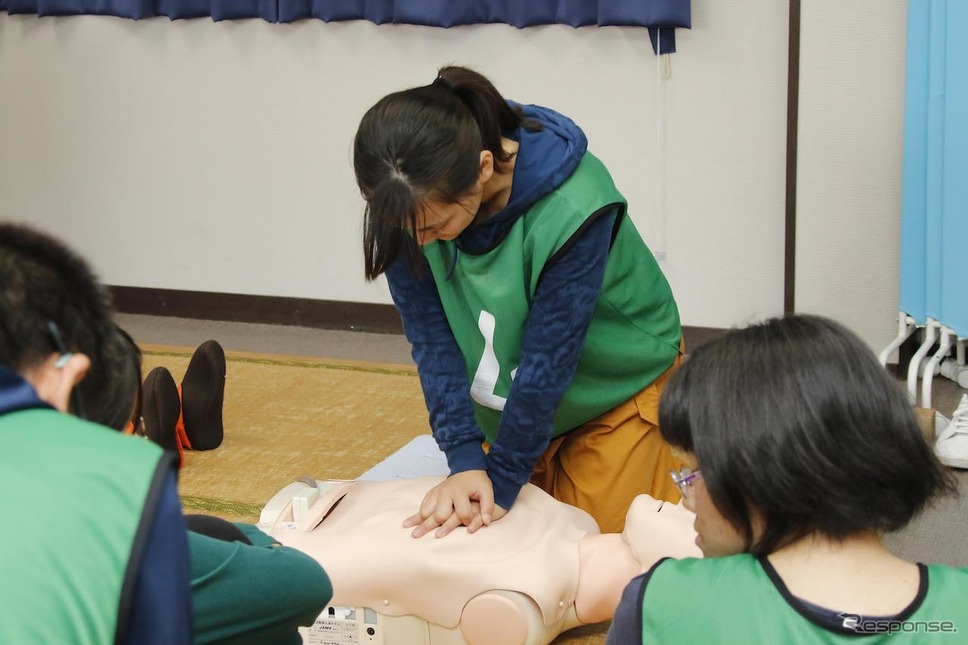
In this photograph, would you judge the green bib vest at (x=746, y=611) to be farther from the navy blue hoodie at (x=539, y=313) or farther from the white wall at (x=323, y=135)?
the white wall at (x=323, y=135)

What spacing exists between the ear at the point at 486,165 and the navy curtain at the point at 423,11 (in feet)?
5.00

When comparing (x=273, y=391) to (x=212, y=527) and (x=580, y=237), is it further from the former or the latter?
(x=212, y=527)

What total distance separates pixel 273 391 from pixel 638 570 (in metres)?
1.61

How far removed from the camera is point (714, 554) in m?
0.99

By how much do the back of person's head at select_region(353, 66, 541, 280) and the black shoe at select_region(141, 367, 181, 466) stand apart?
3.64ft

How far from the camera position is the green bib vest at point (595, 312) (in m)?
1.62

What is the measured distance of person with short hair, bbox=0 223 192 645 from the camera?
674mm

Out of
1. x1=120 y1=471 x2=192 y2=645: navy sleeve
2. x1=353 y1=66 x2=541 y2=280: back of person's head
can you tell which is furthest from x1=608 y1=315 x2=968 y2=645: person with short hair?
x1=353 y1=66 x2=541 y2=280: back of person's head

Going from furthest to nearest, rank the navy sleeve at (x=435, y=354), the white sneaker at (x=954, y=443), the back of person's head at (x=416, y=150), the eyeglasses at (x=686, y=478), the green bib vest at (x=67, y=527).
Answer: the white sneaker at (x=954, y=443)
the navy sleeve at (x=435, y=354)
the back of person's head at (x=416, y=150)
the eyeglasses at (x=686, y=478)
the green bib vest at (x=67, y=527)

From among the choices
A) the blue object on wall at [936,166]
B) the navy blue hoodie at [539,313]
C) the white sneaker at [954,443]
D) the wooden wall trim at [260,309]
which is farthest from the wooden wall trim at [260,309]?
the navy blue hoodie at [539,313]

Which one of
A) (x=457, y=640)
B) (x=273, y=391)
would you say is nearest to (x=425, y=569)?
(x=457, y=640)

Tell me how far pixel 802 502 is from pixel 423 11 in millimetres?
2457

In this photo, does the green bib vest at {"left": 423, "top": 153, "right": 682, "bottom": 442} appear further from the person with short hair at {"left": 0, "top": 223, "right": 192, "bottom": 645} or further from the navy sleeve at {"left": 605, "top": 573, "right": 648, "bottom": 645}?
the person with short hair at {"left": 0, "top": 223, "right": 192, "bottom": 645}

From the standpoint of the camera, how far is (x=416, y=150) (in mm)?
1405
